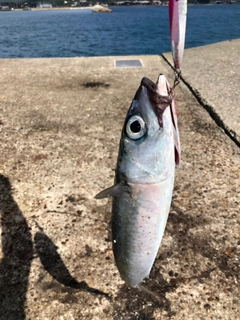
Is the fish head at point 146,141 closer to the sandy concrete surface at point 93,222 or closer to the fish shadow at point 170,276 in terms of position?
the fish shadow at point 170,276

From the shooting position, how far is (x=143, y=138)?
5.10 feet

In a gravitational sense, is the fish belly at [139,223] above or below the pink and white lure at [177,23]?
below

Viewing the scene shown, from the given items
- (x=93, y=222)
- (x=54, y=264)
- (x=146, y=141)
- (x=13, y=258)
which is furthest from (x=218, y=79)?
(x=146, y=141)

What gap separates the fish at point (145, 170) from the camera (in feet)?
4.92

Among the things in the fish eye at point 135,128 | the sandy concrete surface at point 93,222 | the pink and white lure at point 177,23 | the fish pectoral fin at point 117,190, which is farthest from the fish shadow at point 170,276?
the pink and white lure at point 177,23

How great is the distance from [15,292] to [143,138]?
68.8 inches

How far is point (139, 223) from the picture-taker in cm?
169

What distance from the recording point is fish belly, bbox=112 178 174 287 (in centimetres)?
162

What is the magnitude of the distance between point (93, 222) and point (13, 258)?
2.62 feet

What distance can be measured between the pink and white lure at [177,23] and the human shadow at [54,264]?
1848 millimetres

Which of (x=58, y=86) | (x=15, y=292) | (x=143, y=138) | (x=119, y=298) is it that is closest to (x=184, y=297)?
(x=119, y=298)

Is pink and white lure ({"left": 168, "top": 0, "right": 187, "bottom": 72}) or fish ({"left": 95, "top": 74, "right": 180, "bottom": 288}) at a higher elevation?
pink and white lure ({"left": 168, "top": 0, "right": 187, "bottom": 72})

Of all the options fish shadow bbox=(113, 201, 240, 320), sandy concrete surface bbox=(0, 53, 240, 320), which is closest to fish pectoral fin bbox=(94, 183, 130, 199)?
fish shadow bbox=(113, 201, 240, 320)

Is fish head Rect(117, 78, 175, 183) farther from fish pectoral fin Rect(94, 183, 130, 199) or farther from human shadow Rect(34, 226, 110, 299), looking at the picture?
human shadow Rect(34, 226, 110, 299)
